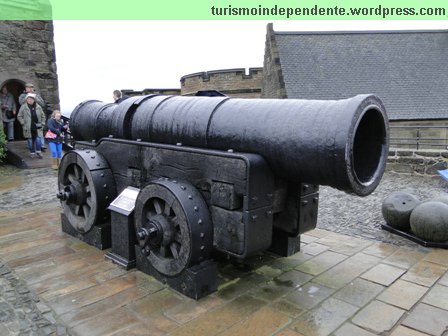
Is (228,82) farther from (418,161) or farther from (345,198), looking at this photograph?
(345,198)

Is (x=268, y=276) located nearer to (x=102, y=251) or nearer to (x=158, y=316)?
(x=158, y=316)

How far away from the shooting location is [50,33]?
1191cm

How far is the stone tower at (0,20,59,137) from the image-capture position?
11094 millimetres

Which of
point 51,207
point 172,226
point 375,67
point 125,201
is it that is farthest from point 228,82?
point 172,226

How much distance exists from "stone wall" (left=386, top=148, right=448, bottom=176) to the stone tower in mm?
9816

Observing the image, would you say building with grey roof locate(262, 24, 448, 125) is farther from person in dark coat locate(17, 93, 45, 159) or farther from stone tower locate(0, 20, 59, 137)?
person in dark coat locate(17, 93, 45, 159)

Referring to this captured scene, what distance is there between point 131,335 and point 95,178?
5.60ft

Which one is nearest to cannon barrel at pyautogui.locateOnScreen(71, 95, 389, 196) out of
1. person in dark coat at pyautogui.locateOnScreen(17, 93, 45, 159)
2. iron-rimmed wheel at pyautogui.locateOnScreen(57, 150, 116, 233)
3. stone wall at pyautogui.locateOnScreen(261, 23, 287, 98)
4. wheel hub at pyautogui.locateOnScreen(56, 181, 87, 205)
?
iron-rimmed wheel at pyautogui.locateOnScreen(57, 150, 116, 233)

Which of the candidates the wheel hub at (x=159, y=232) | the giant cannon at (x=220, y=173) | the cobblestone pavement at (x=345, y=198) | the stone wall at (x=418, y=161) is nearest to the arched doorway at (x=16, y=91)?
the cobblestone pavement at (x=345, y=198)

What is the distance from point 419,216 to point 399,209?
365 mm

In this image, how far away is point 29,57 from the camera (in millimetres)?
11555

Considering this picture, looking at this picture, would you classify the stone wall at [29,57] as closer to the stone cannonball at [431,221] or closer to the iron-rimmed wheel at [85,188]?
the iron-rimmed wheel at [85,188]

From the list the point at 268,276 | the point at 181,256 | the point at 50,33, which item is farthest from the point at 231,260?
the point at 50,33

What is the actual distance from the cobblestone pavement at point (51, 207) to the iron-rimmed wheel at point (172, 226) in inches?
31.2
